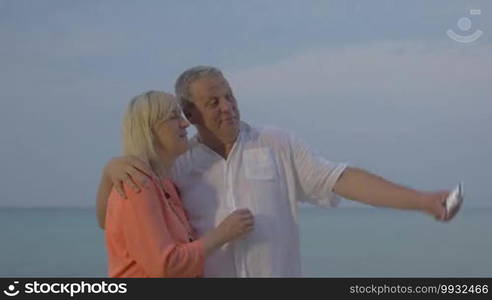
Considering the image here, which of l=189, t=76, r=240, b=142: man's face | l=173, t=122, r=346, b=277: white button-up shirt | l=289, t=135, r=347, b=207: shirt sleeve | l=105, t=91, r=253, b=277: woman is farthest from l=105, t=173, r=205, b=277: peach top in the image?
l=289, t=135, r=347, b=207: shirt sleeve

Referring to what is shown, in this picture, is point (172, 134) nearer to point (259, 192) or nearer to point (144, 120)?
point (144, 120)

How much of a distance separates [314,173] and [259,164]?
0.14 m

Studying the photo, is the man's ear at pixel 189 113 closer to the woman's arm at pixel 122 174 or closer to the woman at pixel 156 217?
the woman at pixel 156 217

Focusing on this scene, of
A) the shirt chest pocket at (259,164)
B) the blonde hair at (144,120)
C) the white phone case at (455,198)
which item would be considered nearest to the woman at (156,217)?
the blonde hair at (144,120)

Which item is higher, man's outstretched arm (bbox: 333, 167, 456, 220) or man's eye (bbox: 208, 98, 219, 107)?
man's eye (bbox: 208, 98, 219, 107)

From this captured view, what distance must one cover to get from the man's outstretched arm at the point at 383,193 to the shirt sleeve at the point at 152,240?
44 cm

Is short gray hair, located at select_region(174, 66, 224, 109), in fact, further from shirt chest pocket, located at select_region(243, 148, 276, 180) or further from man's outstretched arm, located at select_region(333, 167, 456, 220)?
man's outstretched arm, located at select_region(333, 167, 456, 220)

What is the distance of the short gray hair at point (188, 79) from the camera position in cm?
215

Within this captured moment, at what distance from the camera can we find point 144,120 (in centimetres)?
196

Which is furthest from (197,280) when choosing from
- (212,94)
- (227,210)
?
(212,94)

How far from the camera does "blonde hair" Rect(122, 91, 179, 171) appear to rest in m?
1.96

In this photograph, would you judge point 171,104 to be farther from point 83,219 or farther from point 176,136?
point 83,219

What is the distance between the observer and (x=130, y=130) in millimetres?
1974

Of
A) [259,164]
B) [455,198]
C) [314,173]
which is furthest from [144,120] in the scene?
[455,198]
